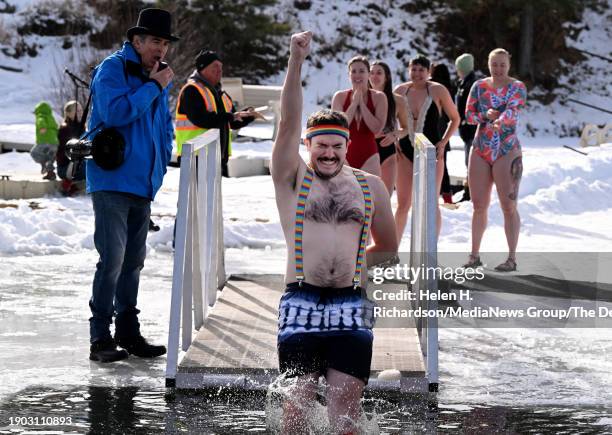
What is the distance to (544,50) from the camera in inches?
1452

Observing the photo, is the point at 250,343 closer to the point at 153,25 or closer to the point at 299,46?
the point at 153,25

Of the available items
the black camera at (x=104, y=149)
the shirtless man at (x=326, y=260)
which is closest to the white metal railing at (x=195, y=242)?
the black camera at (x=104, y=149)

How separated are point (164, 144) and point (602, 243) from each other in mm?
6586

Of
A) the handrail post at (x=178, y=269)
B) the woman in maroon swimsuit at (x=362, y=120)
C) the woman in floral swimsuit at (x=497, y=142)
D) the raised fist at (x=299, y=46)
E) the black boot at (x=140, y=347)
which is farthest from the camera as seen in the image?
the woman in floral swimsuit at (x=497, y=142)

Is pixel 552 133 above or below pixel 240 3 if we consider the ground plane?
below

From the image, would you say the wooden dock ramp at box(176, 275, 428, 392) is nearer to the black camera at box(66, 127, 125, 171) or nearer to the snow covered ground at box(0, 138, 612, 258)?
the black camera at box(66, 127, 125, 171)

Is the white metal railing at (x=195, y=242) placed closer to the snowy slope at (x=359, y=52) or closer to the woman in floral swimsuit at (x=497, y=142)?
the woman in floral swimsuit at (x=497, y=142)

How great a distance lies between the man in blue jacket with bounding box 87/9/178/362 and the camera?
643 centimetres

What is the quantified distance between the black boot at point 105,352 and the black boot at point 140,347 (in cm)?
15

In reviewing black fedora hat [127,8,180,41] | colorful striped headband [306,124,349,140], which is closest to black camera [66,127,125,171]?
black fedora hat [127,8,180,41]

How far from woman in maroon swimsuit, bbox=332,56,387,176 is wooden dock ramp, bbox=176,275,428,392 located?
1.52 m

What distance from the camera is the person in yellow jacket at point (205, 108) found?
29.4 ft

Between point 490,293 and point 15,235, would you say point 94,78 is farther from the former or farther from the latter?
point 15,235

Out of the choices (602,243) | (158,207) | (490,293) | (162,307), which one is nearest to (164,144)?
(162,307)
